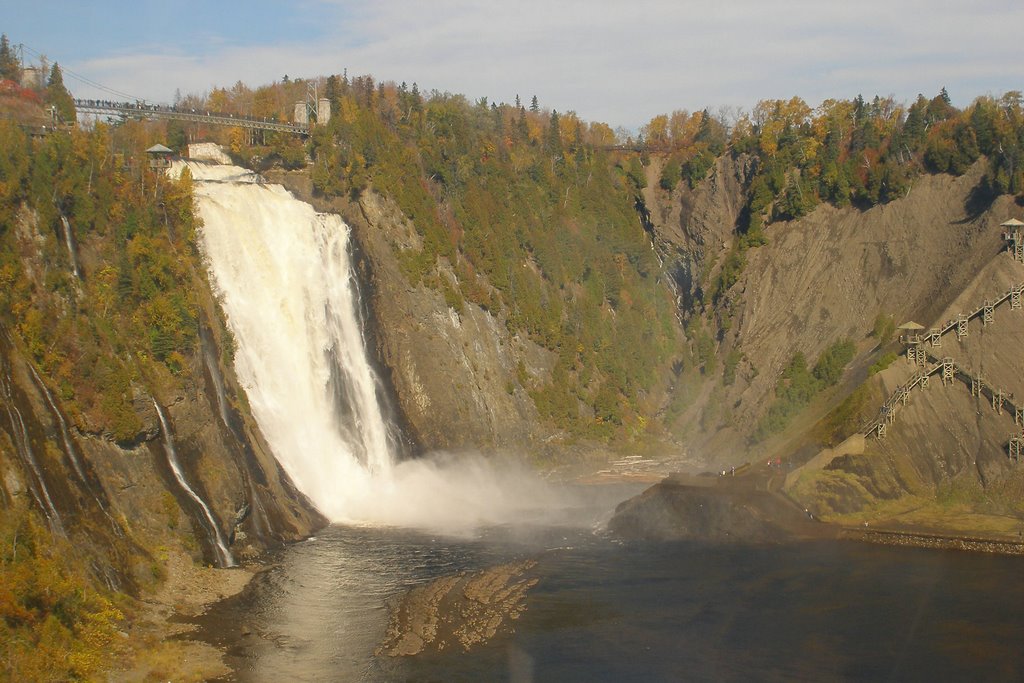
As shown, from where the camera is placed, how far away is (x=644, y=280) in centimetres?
9812

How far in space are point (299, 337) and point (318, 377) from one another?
2556mm

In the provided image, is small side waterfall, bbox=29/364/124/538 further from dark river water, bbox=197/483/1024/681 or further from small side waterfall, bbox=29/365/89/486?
dark river water, bbox=197/483/1024/681

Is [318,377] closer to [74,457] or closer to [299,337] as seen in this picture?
[299,337]

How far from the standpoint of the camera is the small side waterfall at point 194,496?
48.9m

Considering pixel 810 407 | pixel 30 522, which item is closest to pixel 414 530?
pixel 30 522

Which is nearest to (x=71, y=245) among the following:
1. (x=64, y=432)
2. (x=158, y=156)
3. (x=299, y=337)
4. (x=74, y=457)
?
(x=64, y=432)

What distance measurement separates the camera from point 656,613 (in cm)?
4438

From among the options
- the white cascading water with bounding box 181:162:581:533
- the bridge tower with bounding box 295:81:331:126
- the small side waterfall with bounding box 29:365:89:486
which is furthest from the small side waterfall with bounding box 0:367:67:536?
the bridge tower with bounding box 295:81:331:126

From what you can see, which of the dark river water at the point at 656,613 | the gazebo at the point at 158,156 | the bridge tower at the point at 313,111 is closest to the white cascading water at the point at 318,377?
the gazebo at the point at 158,156

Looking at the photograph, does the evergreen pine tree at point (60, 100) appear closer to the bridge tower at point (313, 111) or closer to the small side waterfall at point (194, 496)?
the bridge tower at point (313, 111)

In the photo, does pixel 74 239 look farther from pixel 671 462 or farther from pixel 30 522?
pixel 671 462

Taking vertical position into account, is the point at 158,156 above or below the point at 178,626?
above

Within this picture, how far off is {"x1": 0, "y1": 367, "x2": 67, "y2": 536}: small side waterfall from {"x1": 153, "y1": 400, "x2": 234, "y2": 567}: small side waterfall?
837cm

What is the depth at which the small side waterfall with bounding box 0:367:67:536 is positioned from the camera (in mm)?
40875
